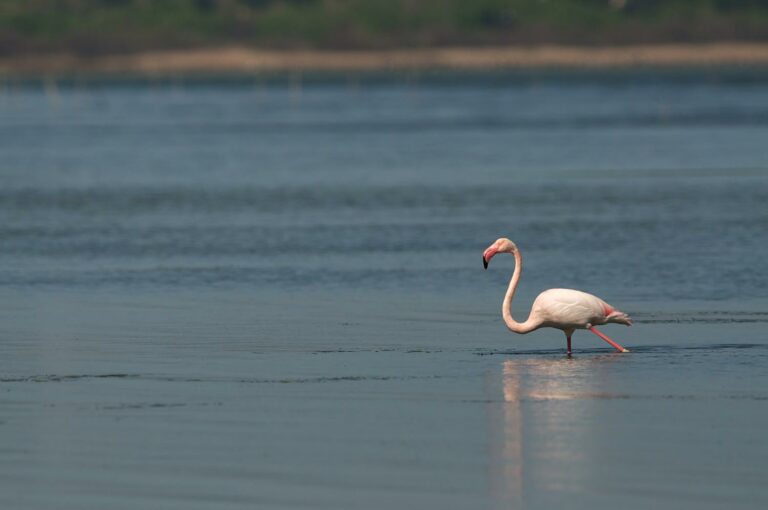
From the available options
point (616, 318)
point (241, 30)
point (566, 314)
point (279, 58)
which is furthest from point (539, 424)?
point (241, 30)

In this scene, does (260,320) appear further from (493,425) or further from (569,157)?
(569,157)

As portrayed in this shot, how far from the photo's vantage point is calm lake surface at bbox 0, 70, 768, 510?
1132 centimetres

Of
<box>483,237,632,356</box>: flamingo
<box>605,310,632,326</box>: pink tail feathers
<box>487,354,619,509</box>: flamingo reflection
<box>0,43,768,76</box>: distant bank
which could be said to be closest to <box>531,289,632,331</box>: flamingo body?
<box>483,237,632,356</box>: flamingo

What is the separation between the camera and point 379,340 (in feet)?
55.7

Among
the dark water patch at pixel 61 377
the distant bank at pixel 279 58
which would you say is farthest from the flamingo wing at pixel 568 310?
the distant bank at pixel 279 58

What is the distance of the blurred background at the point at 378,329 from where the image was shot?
448 inches

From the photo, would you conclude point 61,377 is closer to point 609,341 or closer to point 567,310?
point 567,310

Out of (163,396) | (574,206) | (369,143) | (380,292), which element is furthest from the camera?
(369,143)

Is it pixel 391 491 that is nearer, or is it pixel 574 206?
pixel 391 491

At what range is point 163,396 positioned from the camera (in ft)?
46.1

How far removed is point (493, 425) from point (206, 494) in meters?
2.75

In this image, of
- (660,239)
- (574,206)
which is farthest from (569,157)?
(660,239)

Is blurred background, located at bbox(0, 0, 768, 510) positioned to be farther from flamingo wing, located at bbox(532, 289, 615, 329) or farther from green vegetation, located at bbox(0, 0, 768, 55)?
green vegetation, located at bbox(0, 0, 768, 55)

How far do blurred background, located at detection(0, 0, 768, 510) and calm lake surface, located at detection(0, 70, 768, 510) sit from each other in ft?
0.15
